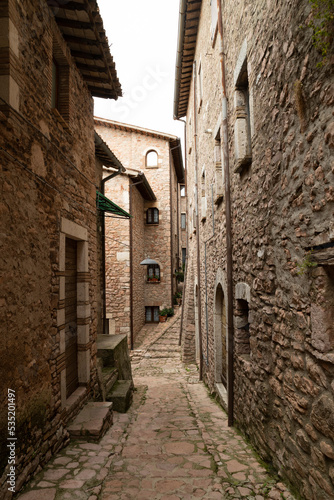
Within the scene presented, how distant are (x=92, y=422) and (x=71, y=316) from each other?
1528 millimetres

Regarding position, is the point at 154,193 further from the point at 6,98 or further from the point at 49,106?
the point at 6,98

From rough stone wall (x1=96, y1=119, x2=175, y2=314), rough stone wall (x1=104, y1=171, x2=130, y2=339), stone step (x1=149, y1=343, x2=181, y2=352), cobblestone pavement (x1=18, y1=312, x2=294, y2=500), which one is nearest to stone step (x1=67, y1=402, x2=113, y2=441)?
cobblestone pavement (x1=18, y1=312, x2=294, y2=500)

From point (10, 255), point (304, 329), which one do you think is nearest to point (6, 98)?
point (10, 255)

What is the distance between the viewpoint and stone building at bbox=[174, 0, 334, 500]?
210 cm

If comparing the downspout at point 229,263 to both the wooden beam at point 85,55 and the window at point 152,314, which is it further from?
the window at point 152,314

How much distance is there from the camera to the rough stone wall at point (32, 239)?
9.36 feet

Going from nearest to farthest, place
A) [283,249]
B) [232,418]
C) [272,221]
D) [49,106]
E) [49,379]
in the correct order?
[283,249]
[272,221]
[49,379]
[49,106]
[232,418]

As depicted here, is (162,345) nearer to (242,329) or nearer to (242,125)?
(242,329)

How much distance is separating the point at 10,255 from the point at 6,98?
146cm

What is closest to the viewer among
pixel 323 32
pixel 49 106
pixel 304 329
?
pixel 323 32

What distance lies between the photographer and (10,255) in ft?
9.43

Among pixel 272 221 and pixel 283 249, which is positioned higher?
pixel 272 221

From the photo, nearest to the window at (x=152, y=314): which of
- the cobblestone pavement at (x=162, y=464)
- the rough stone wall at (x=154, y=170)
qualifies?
the rough stone wall at (x=154, y=170)

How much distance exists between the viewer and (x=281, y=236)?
9.29 ft
